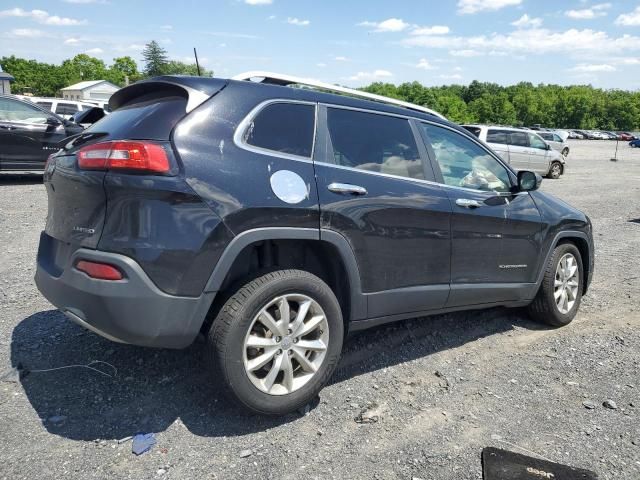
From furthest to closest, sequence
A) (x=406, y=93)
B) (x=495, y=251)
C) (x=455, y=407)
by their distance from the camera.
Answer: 1. (x=406, y=93)
2. (x=495, y=251)
3. (x=455, y=407)

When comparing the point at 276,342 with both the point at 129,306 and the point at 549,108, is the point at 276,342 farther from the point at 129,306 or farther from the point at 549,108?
the point at 549,108

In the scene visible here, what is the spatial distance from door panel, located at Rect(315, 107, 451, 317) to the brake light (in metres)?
1.12

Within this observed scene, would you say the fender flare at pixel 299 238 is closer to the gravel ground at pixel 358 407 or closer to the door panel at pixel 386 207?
the door panel at pixel 386 207

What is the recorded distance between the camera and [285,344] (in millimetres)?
3010

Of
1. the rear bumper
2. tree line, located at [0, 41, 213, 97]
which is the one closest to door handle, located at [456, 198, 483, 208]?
the rear bumper

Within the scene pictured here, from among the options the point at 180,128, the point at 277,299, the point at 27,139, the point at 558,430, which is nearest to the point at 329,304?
the point at 277,299

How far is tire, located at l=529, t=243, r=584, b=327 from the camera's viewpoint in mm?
4645

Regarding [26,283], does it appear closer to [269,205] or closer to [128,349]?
[128,349]

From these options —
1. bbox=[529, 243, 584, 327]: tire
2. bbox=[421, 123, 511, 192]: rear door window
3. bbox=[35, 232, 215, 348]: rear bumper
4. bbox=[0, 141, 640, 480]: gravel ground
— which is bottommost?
bbox=[0, 141, 640, 480]: gravel ground

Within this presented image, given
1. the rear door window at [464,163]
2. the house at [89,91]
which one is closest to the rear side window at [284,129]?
the rear door window at [464,163]

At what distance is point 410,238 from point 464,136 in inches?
46.3

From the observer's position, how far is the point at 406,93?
12469 centimetres

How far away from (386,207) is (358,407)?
1234 mm

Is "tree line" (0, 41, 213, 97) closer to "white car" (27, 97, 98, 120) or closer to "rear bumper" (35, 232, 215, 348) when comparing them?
"white car" (27, 97, 98, 120)
